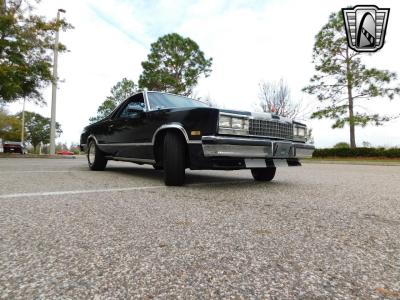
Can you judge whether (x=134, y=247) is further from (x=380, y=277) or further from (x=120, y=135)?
(x=120, y=135)

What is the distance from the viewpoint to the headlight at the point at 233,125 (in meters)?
3.34

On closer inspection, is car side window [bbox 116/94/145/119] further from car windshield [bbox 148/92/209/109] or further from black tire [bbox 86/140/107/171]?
black tire [bbox 86/140/107/171]

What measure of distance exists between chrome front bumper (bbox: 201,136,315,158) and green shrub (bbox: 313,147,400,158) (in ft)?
63.3

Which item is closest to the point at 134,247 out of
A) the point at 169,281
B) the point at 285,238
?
the point at 169,281

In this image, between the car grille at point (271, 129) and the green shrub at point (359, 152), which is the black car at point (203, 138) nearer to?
Result: the car grille at point (271, 129)

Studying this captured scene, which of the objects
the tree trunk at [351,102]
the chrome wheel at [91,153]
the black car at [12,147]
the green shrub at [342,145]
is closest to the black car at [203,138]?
the chrome wheel at [91,153]

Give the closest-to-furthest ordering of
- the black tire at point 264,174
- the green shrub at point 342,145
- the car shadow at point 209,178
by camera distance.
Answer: the car shadow at point 209,178 < the black tire at point 264,174 < the green shrub at point 342,145

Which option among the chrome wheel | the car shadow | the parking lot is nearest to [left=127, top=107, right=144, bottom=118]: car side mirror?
the car shadow

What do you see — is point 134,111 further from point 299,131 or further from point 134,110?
point 299,131

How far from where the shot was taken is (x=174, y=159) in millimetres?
3547

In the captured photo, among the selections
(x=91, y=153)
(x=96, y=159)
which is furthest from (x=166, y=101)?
(x=91, y=153)

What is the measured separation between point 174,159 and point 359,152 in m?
20.8

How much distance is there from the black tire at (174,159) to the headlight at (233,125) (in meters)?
0.57

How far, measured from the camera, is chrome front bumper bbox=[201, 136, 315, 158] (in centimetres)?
326
